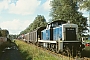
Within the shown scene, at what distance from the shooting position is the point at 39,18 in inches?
5374

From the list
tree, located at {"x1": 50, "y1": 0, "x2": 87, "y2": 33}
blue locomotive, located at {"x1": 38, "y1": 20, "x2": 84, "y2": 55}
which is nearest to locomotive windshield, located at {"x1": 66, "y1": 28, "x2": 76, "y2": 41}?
blue locomotive, located at {"x1": 38, "y1": 20, "x2": 84, "y2": 55}

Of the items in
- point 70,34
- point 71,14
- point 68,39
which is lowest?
point 68,39

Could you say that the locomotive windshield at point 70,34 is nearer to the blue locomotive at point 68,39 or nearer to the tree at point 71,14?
the blue locomotive at point 68,39

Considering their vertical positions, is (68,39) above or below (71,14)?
below

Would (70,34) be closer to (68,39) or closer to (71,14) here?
(68,39)

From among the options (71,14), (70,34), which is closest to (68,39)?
(70,34)

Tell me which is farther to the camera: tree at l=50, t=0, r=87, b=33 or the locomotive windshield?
tree at l=50, t=0, r=87, b=33

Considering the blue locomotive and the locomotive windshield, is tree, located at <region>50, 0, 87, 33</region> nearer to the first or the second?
the blue locomotive

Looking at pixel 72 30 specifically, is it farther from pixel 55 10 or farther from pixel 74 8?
pixel 55 10

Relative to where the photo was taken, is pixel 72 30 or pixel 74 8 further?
pixel 74 8

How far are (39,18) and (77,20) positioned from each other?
252 feet

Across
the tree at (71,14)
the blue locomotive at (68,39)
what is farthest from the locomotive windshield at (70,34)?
the tree at (71,14)

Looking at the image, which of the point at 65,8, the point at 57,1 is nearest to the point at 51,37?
the point at 65,8

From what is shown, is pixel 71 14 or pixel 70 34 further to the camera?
pixel 71 14
